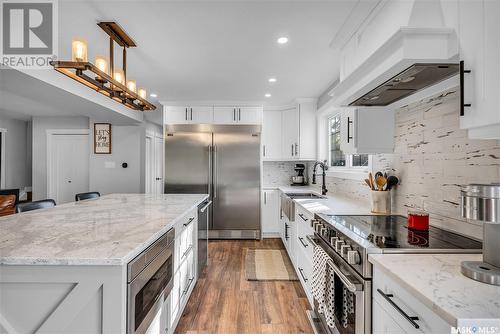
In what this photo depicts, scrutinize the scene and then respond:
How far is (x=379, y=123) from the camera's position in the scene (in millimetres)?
2180

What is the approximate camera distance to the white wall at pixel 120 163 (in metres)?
5.37

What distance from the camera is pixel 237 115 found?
459 centimetres

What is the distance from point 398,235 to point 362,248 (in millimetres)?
353

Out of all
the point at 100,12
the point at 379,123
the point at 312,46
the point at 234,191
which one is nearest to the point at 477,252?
the point at 379,123

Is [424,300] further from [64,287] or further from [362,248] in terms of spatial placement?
[64,287]

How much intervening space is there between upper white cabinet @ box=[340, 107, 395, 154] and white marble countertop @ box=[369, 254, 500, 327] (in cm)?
112

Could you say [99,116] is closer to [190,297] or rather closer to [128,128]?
[128,128]

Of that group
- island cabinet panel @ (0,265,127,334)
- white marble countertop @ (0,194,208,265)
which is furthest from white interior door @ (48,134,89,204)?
island cabinet panel @ (0,265,127,334)

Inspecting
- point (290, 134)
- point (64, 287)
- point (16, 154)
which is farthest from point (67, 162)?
point (64, 287)

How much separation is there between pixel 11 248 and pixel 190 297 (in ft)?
5.77

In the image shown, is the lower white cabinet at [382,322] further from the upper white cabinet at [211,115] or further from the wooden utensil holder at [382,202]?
the upper white cabinet at [211,115]

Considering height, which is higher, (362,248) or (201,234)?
(362,248)

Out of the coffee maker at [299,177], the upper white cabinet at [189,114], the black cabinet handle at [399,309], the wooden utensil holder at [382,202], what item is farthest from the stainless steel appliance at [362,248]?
the upper white cabinet at [189,114]

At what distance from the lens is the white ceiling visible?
189 cm
